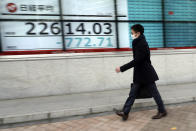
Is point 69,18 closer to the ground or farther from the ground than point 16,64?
farther from the ground

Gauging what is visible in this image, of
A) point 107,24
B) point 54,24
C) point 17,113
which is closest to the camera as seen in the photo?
point 17,113

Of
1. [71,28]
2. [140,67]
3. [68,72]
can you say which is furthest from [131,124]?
[71,28]

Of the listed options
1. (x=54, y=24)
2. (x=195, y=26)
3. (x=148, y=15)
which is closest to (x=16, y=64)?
(x=54, y=24)

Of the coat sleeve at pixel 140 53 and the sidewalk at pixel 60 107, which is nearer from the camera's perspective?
the coat sleeve at pixel 140 53

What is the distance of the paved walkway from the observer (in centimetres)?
315

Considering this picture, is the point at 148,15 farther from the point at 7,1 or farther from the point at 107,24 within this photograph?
the point at 7,1

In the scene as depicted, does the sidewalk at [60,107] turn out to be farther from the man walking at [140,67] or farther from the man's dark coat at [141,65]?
the man's dark coat at [141,65]

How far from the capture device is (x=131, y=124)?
10.9 ft

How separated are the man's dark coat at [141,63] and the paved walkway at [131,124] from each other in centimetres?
78

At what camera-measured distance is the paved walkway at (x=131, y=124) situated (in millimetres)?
3146

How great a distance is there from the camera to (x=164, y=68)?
6594 millimetres

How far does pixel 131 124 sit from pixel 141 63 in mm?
1142

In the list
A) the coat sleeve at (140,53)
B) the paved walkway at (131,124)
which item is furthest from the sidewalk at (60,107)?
the coat sleeve at (140,53)

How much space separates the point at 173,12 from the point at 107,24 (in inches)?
107
